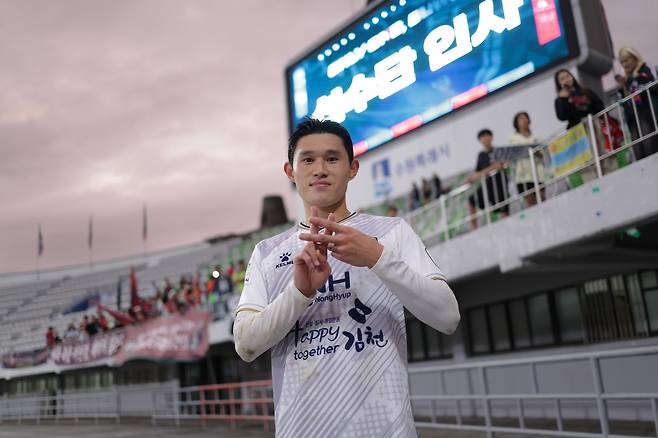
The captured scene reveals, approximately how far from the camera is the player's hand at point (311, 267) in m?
1.61

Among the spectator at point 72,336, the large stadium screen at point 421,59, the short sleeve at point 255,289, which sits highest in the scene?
the large stadium screen at point 421,59

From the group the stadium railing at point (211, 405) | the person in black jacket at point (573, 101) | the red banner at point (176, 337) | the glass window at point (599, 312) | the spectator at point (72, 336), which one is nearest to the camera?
the person in black jacket at point (573, 101)

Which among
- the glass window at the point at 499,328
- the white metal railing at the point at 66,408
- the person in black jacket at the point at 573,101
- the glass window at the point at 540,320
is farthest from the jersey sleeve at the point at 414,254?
the white metal railing at the point at 66,408

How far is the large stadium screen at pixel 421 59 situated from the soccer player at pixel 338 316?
12.4 meters

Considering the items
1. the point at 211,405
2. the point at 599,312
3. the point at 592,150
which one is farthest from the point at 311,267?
the point at 211,405

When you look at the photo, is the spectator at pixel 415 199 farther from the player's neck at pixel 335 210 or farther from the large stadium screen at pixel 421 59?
the player's neck at pixel 335 210

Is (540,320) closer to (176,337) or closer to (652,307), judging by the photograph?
(652,307)

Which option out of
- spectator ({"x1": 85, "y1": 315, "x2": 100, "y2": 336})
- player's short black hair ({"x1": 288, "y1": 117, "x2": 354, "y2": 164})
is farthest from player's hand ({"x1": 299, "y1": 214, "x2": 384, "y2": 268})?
spectator ({"x1": 85, "y1": 315, "x2": 100, "y2": 336})

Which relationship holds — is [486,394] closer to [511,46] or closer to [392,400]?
[392,400]

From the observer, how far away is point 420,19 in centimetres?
1580

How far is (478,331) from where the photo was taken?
546 inches

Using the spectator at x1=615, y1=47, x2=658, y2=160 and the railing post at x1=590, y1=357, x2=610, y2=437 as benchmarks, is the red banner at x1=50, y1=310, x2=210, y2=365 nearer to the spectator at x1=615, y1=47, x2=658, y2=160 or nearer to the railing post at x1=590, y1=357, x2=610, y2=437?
the railing post at x1=590, y1=357, x2=610, y2=437

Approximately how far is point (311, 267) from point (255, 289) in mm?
347

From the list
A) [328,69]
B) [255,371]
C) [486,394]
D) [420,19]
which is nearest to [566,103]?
[486,394]
